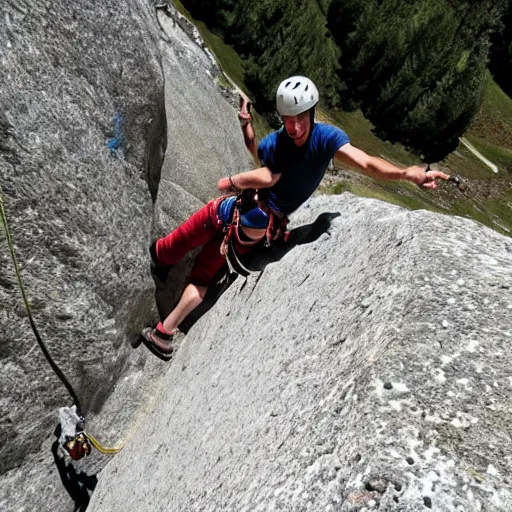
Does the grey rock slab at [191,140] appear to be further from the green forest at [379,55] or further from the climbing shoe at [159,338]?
the green forest at [379,55]

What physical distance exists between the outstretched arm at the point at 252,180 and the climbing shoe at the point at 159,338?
7.75 ft

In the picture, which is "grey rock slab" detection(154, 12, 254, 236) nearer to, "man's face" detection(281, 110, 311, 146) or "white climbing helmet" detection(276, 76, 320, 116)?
"man's face" detection(281, 110, 311, 146)

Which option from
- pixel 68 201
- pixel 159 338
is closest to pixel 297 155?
pixel 68 201

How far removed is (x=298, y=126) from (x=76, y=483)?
206 inches

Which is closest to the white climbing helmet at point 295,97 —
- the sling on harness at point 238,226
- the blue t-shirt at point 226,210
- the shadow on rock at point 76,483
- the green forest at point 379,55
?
the sling on harness at point 238,226

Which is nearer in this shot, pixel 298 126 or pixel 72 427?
pixel 298 126

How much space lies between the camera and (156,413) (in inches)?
265

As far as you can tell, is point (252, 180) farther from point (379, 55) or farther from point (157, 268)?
point (379, 55)

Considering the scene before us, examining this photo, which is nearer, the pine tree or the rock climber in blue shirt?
the rock climber in blue shirt

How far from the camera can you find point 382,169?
564 cm

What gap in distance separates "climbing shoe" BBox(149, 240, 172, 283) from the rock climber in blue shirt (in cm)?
153

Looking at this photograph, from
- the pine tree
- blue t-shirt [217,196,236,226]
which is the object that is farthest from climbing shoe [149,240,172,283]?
the pine tree

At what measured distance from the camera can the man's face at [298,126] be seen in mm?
5707

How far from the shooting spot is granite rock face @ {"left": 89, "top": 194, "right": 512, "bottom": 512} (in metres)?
3.15
